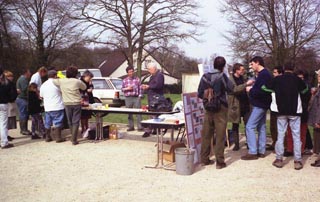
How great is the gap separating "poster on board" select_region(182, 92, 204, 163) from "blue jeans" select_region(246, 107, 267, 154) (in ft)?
2.97

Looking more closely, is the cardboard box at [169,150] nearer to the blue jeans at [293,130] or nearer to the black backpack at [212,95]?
the black backpack at [212,95]

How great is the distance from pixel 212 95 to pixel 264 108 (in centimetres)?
127

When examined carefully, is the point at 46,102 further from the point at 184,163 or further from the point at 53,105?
the point at 184,163

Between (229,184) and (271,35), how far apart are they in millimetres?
20048

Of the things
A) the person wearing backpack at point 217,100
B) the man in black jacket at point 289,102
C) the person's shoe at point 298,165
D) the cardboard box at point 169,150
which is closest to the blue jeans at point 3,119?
the cardboard box at point 169,150

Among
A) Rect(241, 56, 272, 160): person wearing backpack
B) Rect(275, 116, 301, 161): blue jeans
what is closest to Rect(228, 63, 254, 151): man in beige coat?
Rect(241, 56, 272, 160): person wearing backpack

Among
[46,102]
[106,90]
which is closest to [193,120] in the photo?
[46,102]

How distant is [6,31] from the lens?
89.8 ft

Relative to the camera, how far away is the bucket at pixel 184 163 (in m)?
6.12

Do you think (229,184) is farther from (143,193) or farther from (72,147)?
(72,147)

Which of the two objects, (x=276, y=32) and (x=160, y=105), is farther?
(x=276, y=32)

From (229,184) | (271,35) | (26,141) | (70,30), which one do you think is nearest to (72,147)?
(26,141)

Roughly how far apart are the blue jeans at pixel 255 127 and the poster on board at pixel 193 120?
90 centimetres

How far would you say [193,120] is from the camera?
695 cm
